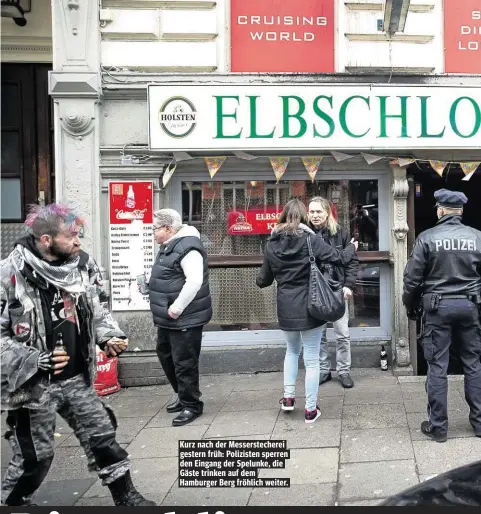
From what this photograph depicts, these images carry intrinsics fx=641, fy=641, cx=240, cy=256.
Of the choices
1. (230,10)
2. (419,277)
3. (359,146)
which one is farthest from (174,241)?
(230,10)

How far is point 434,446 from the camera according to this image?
16.0ft

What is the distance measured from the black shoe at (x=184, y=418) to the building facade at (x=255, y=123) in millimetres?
1512

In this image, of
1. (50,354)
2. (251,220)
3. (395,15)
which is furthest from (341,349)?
(50,354)

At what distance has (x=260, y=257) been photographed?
24.5ft

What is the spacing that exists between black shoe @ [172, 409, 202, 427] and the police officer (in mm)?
2005

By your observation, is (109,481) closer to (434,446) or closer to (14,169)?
(434,446)

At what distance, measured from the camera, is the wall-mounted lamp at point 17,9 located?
742 cm

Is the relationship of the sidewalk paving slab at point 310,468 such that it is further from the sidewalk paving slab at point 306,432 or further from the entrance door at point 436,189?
the entrance door at point 436,189

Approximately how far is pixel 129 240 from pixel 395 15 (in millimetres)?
3725

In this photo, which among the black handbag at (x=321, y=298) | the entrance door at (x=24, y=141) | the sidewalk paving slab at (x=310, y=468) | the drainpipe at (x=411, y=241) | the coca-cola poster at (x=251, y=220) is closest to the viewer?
the sidewalk paving slab at (x=310, y=468)

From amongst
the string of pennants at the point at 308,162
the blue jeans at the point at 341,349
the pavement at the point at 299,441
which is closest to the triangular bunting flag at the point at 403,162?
the string of pennants at the point at 308,162

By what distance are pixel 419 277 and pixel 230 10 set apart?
390 centimetres

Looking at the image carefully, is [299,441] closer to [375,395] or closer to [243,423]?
[243,423]

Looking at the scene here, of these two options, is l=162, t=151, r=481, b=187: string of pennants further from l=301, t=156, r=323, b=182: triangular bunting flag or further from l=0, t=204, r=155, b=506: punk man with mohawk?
l=0, t=204, r=155, b=506: punk man with mohawk
